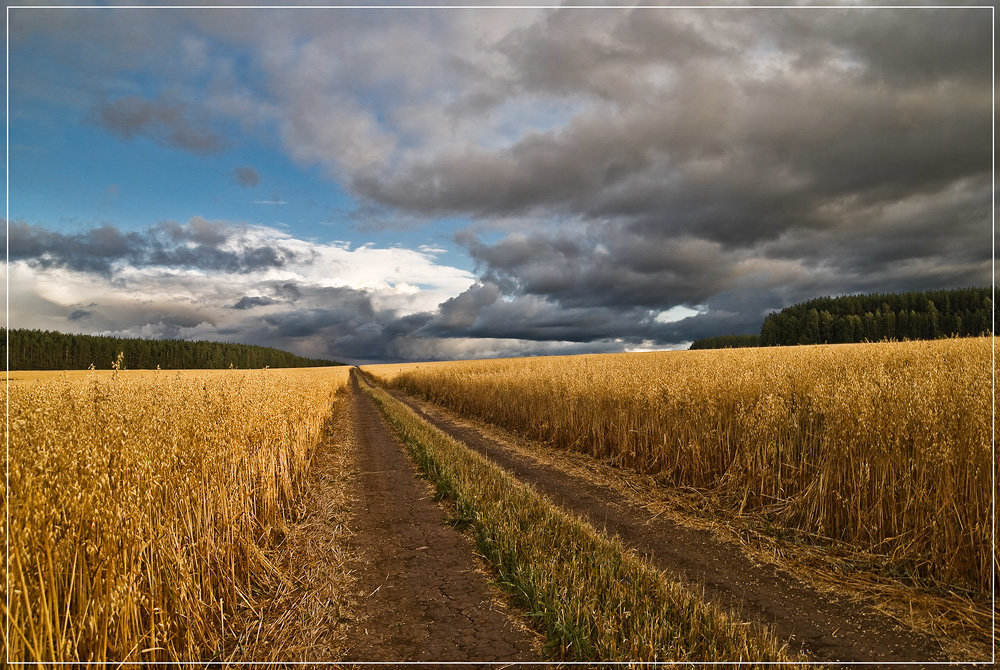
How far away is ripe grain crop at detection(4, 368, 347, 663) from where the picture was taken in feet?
10.7

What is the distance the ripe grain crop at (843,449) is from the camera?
18.1 feet

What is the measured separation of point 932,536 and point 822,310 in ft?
320

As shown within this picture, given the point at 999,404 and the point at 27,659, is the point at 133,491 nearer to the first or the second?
the point at 27,659

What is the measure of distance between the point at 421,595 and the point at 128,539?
10.0 feet

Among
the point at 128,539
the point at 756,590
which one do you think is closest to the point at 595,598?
the point at 756,590

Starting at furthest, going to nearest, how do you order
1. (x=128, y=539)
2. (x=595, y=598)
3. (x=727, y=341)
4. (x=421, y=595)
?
(x=727, y=341)
(x=421, y=595)
(x=595, y=598)
(x=128, y=539)

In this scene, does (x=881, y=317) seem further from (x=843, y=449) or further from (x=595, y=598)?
(x=595, y=598)

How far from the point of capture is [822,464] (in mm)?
6996

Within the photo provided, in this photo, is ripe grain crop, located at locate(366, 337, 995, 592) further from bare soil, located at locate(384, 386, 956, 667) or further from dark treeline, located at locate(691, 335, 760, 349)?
dark treeline, located at locate(691, 335, 760, 349)

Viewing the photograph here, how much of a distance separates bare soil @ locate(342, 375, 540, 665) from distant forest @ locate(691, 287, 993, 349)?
70111 mm

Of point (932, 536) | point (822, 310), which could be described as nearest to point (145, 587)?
point (932, 536)

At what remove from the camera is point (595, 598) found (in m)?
4.57

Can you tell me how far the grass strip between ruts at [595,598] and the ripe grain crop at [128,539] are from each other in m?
3.03

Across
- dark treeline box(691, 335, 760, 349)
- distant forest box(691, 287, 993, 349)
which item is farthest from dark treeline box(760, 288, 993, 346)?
dark treeline box(691, 335, 760, 349)
